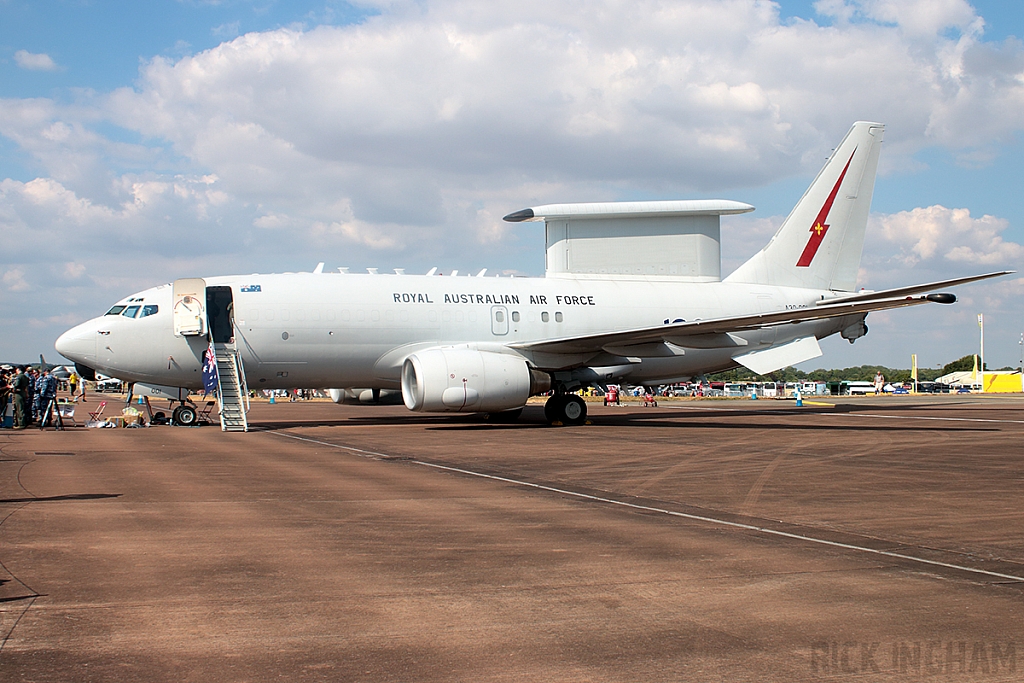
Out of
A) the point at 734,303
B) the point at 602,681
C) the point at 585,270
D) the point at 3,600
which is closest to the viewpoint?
the point at 602,681

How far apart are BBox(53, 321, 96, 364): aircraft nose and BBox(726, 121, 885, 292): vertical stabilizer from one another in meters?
19.5

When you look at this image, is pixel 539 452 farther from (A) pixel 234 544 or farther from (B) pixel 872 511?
(A) pixel 234 544

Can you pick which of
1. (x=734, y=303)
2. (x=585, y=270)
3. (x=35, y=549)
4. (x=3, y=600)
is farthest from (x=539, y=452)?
(x=585, y=270)

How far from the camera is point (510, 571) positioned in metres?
6.18

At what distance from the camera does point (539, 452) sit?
15.8 metres

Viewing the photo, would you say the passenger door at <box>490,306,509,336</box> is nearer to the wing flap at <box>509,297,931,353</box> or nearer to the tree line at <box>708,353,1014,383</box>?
the wing flap at <box>509,297,931,353</box>

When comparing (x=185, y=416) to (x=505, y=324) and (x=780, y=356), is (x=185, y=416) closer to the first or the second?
(x=505, y=324)

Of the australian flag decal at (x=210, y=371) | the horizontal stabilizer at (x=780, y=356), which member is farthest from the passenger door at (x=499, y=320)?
the horizontal stabilizer at (x=780, y=356)

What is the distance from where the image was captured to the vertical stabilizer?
2875 centimetres

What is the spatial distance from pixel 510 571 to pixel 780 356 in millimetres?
22519

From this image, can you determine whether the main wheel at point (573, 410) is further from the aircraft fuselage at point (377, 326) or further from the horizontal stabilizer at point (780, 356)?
the horizontal stabilizer at point (780, 356)

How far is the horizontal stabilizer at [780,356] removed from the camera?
26.7 meters

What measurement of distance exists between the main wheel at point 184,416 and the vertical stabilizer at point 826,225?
687 inches

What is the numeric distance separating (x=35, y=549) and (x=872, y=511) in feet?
25.3
